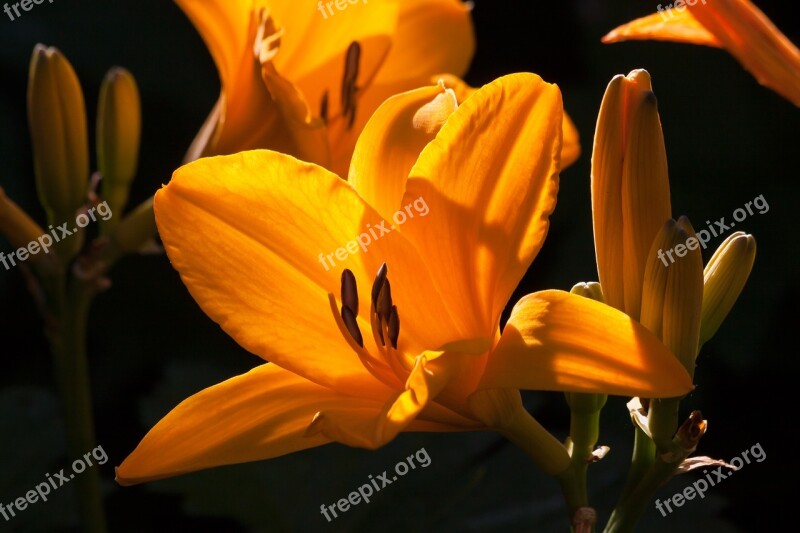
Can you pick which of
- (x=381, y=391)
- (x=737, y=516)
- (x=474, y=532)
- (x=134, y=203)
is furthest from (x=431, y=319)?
(x=134, y=203)

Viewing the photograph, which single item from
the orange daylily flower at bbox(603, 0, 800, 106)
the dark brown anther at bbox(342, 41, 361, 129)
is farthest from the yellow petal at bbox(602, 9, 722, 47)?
the dark brown anther at bbox(342, 41, 361, 129)

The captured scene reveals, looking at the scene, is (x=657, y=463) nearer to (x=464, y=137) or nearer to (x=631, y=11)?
(x=464, y=137)

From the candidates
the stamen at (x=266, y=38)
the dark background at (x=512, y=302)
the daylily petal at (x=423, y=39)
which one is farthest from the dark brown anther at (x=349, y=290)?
the dark background at (x=512, y=302)

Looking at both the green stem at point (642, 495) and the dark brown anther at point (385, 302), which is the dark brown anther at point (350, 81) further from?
the green stem at point (642, 495)

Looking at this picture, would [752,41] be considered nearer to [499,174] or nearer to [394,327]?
[499,174]

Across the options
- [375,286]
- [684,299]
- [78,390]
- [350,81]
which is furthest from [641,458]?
[78,390]
